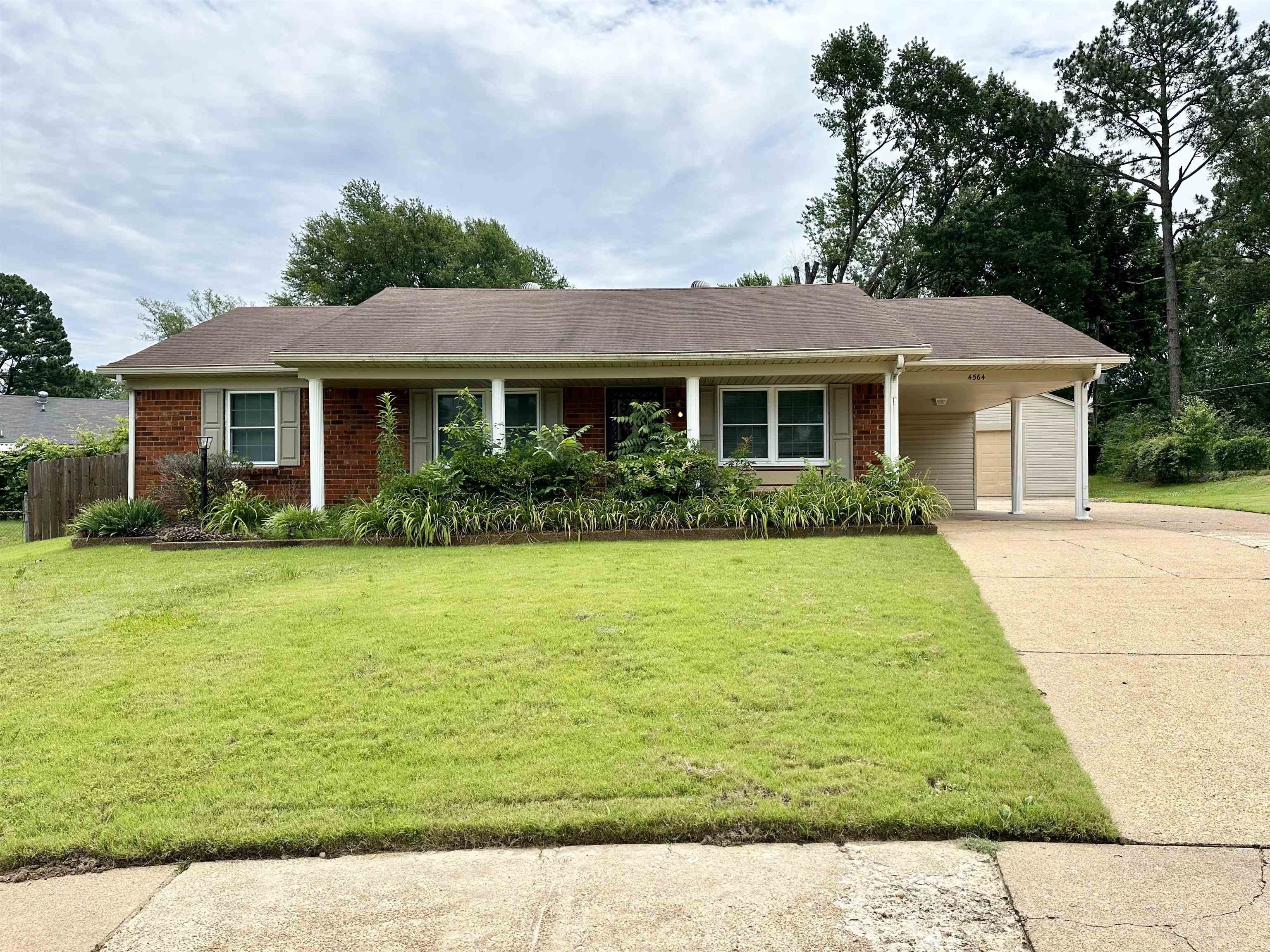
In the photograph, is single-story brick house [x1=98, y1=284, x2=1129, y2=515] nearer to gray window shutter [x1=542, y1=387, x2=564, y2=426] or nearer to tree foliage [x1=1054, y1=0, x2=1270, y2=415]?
gray window shutter [x1=542, y1=387, x2=564, y2=426]

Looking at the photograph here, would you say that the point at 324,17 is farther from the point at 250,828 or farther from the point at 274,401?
the point at 250,828

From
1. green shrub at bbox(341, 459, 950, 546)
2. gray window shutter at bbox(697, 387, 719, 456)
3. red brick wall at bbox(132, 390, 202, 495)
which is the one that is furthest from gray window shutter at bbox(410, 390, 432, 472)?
gray window shutter at bbox(697, 387, 719, 456)

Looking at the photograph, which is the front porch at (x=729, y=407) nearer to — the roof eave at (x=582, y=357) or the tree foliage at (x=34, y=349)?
the roof eave at (x=582, y=357)

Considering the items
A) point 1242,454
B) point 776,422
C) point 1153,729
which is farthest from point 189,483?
point 1242,454

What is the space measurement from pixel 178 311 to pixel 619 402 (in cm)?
3681

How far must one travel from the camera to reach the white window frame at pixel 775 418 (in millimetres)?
12992

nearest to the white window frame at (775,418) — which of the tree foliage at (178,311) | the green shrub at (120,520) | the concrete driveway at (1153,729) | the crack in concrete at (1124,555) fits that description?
the crack in concrete at (1124,555)

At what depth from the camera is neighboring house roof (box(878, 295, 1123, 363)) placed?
40.7ft

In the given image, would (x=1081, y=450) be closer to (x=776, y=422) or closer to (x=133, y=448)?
(x=776, y=422)

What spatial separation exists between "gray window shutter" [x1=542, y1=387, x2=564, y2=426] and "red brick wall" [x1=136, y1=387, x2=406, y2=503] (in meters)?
2.43

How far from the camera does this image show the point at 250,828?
304 cm

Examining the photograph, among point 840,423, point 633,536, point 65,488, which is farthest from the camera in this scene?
point 65,488

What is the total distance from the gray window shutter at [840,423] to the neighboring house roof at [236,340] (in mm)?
9492

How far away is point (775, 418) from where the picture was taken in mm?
13078
